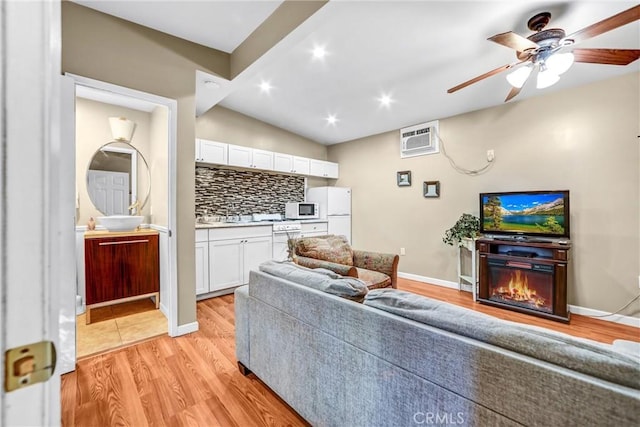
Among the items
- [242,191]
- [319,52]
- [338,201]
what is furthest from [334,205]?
[319,52]

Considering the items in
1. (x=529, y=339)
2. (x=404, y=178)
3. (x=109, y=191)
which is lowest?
(x=529, y=339)

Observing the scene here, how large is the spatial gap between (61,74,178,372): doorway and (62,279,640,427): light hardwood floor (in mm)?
247

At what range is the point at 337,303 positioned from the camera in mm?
1238

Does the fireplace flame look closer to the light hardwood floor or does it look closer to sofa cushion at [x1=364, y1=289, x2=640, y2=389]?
the light hardwood floor

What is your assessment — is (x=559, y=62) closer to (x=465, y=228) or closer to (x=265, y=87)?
Answer: (x=465, y=228)

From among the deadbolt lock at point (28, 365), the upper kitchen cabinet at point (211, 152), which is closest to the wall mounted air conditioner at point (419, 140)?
the upper kitchen cabinet at point (211, 152)

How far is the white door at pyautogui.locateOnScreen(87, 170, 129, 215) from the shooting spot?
3248 millimetres

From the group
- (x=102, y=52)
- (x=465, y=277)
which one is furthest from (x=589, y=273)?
(x=102, y=52)

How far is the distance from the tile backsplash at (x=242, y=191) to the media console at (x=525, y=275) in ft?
10.1

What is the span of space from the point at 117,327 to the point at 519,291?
13.6 ft

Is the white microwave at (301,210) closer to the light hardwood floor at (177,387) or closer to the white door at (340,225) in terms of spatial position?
the white door at (340,225)

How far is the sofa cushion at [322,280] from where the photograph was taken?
1285 millimetres

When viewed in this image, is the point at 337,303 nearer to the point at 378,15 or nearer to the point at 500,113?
the point at 378,15

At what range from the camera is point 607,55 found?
1.74 metres
